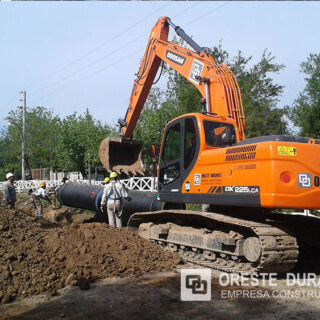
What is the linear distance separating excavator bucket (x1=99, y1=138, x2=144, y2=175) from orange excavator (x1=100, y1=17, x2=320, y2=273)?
14.5 feet

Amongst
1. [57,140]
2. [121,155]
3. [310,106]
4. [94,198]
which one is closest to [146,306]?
[94,198]

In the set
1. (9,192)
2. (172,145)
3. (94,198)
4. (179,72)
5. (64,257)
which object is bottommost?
(64,257)

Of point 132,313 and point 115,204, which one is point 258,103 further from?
point 132,313

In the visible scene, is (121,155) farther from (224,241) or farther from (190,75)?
(224,241)

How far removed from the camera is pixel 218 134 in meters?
7.08

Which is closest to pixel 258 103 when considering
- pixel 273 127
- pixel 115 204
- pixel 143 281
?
pixel 273 127

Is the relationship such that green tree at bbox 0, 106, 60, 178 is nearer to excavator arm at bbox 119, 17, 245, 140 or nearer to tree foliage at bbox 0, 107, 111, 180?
tree foliage at bbox 0, 107, 111, 180

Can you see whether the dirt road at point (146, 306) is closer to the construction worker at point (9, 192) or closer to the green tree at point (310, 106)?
the construction worker at point (9, 192)

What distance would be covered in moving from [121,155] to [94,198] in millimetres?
2338

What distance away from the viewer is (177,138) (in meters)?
7.68

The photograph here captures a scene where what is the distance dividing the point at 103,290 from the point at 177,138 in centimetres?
357

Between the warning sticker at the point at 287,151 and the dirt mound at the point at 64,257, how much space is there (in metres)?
2.92

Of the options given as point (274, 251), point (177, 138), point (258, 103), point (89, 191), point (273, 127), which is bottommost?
point (274, 251)

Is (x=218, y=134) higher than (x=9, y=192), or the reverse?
(x=218, y=134)
